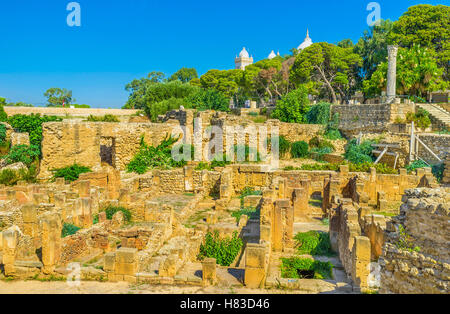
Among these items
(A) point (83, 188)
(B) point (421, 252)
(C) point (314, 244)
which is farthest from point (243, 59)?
(B) point (421, 252)

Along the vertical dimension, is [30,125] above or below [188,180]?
above

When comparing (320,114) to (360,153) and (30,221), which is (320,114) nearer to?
(360,153)

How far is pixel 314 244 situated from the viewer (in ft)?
31.4

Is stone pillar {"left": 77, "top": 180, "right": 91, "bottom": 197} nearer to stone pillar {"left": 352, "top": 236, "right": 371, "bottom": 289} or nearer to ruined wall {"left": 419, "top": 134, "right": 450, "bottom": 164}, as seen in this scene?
stone pillar {"left": 352, "top": 236, "right": 371, "bottom": 289}

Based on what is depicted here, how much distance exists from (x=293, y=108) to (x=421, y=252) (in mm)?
22017

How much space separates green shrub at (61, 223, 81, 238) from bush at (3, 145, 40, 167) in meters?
9.58

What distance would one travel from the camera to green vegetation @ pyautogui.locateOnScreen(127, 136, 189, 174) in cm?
1772

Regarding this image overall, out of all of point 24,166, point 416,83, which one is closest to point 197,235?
point 24,166

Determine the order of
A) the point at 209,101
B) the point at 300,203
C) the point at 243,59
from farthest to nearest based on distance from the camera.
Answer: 1. the point at 243,59
2. the point at 209,101
3. the point at 300,203

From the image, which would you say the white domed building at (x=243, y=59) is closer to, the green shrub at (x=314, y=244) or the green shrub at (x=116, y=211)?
the green shrub at (x=116, y=211)

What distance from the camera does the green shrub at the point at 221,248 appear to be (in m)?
8.77

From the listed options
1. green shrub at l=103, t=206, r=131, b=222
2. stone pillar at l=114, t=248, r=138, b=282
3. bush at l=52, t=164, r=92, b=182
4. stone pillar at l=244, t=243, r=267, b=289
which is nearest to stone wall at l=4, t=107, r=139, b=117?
bush at l=52, t=164, r=92, b=182

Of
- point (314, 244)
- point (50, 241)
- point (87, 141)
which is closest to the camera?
point (50, 241)
